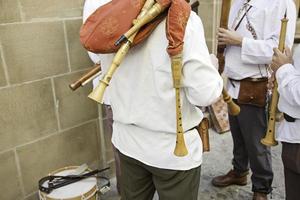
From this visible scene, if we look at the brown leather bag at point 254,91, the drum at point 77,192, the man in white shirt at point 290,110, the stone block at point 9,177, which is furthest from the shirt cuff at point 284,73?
the stone block at point 9,177

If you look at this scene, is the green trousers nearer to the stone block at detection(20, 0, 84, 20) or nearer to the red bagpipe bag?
the red bagpipe bag

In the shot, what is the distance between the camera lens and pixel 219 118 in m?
3.48

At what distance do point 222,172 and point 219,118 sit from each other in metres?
0.91

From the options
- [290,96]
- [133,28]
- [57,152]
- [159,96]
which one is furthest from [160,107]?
[57,152]

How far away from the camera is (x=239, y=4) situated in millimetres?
2057

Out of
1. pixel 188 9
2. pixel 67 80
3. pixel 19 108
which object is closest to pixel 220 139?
pixel 67 80

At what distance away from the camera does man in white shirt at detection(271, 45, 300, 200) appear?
4.54ft

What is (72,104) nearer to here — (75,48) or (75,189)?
(75,48)

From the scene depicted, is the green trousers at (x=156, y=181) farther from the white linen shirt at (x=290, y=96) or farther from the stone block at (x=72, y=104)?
the stone block at (x=72, y=104)

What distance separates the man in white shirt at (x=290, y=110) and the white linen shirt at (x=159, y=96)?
405 millimetres

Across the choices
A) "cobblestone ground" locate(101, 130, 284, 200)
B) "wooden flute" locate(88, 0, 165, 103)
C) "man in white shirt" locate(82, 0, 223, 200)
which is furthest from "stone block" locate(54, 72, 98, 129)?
"wooden flute" locate(88, 0, 165, 103)

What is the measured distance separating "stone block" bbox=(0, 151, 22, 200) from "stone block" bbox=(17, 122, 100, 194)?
52mm

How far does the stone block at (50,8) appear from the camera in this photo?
1870 mm

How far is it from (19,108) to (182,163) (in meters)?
1.20
